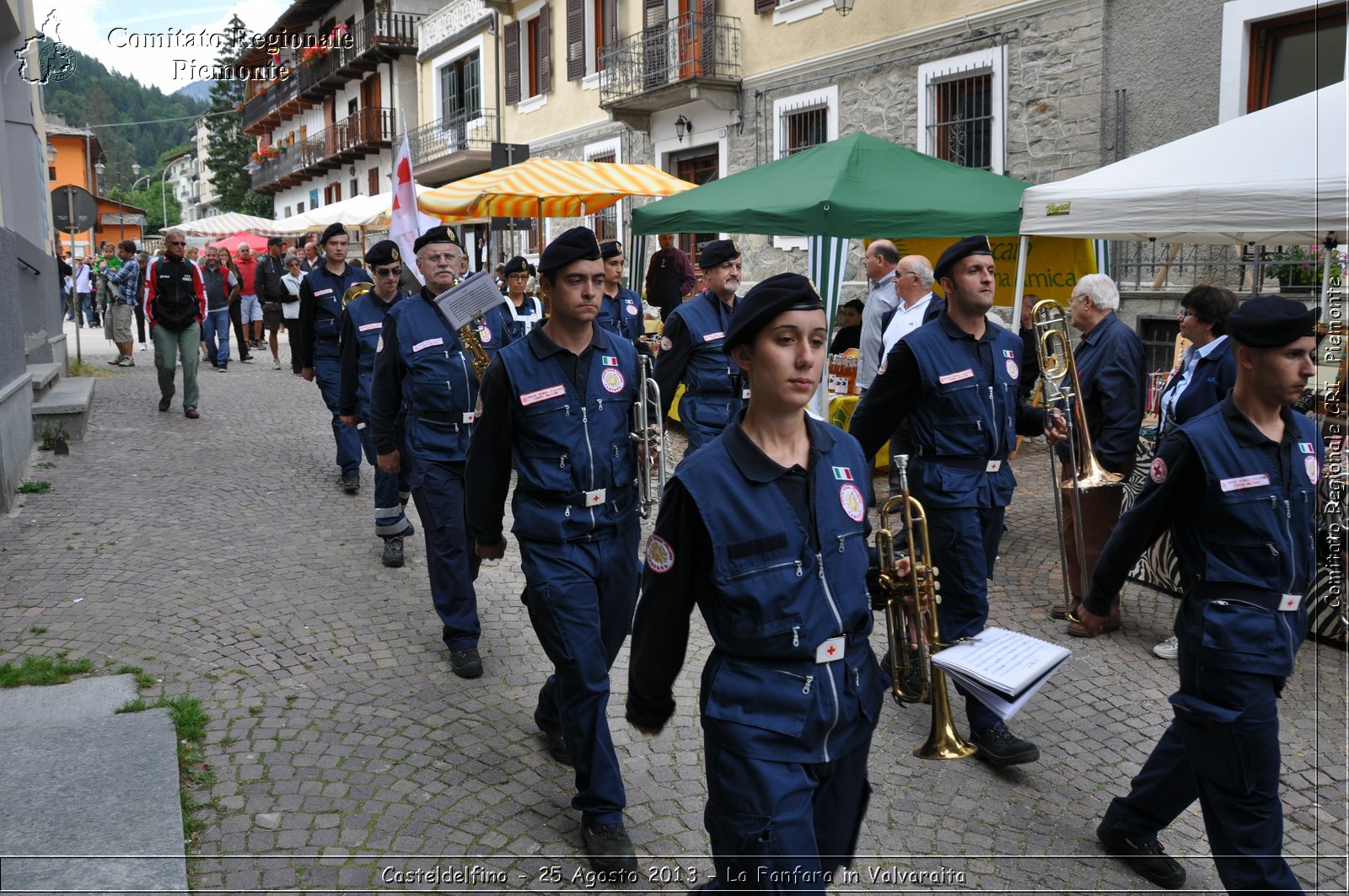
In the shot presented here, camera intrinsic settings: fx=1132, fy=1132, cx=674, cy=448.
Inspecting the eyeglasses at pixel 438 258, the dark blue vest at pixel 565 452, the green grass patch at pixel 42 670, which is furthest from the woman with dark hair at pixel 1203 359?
the green grass patch at pixel 42 670

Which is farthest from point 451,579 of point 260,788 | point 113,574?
point 113,574

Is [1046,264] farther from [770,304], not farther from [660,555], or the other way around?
[660,555]

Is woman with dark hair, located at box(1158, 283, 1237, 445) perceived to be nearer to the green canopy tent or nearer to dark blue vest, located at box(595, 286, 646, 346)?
the green canopy tent

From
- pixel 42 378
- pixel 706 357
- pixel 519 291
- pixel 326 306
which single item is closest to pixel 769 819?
pixel 706 357

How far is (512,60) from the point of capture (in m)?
26.8

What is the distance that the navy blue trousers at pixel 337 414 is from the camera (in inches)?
386

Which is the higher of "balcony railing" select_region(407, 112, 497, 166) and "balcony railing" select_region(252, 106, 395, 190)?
"balcony railing" select_region(252, 106, 395, 190)

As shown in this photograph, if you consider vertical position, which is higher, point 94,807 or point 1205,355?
point 1205,355

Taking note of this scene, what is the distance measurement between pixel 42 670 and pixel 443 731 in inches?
79.2

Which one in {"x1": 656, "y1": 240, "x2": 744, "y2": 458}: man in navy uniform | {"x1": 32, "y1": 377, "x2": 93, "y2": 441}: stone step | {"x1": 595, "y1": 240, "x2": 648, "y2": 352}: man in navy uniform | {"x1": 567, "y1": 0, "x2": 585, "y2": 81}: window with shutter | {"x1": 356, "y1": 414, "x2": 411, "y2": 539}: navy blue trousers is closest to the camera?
{"x1": 656, "y1": 240, "x2": 744, "y2": 458}: man in navy uniform

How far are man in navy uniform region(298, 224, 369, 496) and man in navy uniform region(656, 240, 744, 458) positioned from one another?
3.86 m

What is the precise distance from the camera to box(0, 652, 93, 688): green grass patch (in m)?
5.17

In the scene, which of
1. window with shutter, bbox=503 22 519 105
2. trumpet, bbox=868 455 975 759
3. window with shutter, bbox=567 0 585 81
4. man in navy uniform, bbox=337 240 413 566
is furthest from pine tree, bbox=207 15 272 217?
trumpet, bbox=868 455 975 759

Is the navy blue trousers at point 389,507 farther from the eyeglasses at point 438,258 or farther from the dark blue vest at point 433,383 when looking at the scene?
the eyeglasses at point 438,258
